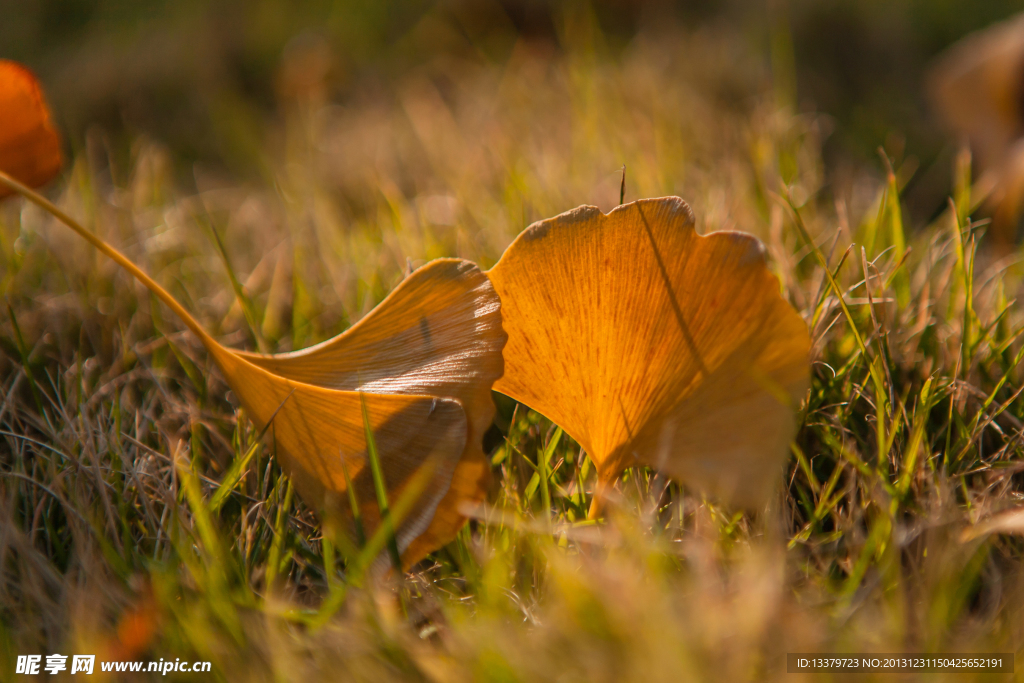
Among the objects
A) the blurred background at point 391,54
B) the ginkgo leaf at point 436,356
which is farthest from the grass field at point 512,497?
the blurred background at point 391,54

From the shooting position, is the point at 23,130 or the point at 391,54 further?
the point at 391,54

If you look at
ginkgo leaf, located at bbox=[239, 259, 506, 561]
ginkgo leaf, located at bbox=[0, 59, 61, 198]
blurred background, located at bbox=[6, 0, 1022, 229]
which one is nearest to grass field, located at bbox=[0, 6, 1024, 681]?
ginkgo leaf, located at bbox=[239, 259, 506, 561]

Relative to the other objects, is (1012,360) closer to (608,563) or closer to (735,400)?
(735,400)

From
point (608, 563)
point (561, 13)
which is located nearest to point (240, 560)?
point (608, 563)

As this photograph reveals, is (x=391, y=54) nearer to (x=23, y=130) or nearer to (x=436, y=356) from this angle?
(x=23, y=130)

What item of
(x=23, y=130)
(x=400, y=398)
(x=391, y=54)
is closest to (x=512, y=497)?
(x=400, y=398)

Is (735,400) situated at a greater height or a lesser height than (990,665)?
greater

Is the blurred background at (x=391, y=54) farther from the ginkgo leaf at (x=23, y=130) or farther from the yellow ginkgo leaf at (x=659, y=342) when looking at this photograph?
the yellow ginkgo leaf at (x=659, y=342)

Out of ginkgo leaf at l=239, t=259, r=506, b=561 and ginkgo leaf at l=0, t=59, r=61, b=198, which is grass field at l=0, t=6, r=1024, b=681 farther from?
ginkgo leaf at l=0, t=59, r=61, b=198
